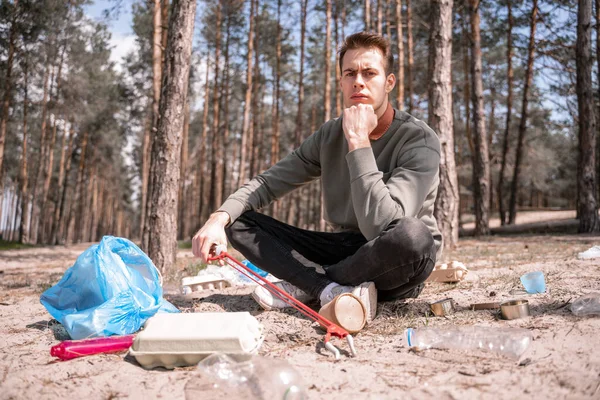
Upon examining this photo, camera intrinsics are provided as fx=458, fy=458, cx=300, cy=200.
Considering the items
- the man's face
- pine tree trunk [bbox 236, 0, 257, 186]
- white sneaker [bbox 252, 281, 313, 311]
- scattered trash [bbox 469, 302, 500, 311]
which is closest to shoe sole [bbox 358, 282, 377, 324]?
white sneaker [bbox 252, 281, 313, 311]

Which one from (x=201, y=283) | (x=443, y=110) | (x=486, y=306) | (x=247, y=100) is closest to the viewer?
(x=486, y=306)

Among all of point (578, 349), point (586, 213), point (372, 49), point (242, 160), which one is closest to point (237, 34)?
point (242, 160)

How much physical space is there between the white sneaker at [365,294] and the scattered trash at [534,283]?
1.14m

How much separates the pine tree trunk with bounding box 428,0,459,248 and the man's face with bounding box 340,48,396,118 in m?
4.32

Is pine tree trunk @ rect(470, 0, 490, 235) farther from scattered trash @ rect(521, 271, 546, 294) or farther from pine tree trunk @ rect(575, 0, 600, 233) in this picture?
scattered trash @ rect(521, 271, 546, 294)

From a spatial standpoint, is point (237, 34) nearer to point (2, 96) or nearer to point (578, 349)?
point (2, 96)

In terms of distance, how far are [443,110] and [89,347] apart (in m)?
6.02

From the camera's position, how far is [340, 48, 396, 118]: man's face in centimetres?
270

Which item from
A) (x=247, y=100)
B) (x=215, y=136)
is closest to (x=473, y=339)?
(x=247, y=100)

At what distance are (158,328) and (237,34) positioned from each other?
18.3 metres

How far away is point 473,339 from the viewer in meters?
2.14

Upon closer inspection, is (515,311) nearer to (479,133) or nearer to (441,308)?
(441,308)

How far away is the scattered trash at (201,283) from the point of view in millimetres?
3693

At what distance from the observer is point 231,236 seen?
286 centimetres
